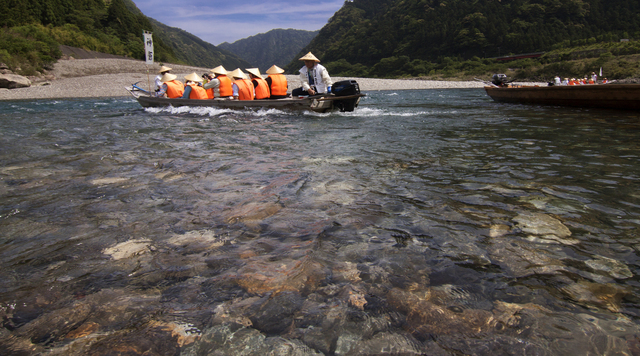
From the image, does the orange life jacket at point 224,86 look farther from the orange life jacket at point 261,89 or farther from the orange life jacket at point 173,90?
the orange life jacket at point 173,90

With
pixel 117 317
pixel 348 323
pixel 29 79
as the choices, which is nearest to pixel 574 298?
pixel 348 323

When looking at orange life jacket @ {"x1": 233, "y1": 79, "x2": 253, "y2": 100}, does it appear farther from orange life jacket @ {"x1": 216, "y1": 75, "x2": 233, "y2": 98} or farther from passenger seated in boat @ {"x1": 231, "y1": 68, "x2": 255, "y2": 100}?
orange life jacket @ {"x1": 216, "y1": 75, "x2": 233, "y2": 98}

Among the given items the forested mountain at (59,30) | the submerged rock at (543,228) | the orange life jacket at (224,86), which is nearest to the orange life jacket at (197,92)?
the orange life jacket at (224,86)

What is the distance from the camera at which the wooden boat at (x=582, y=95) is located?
9648 mm

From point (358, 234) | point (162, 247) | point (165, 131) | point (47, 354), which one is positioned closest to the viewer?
point (47, 354)

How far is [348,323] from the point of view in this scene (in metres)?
1.72

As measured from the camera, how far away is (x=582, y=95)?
11.1 meters

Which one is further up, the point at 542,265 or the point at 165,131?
the point at 165,131

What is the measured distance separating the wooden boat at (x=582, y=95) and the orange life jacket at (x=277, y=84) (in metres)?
9.49

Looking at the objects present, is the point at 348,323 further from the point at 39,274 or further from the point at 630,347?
the point at 39,274

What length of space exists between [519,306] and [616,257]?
3.48ft

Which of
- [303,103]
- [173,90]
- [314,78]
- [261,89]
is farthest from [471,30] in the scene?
[303,103]

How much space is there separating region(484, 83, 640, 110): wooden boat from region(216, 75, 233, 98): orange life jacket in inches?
461

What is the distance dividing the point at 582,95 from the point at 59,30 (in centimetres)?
6620
